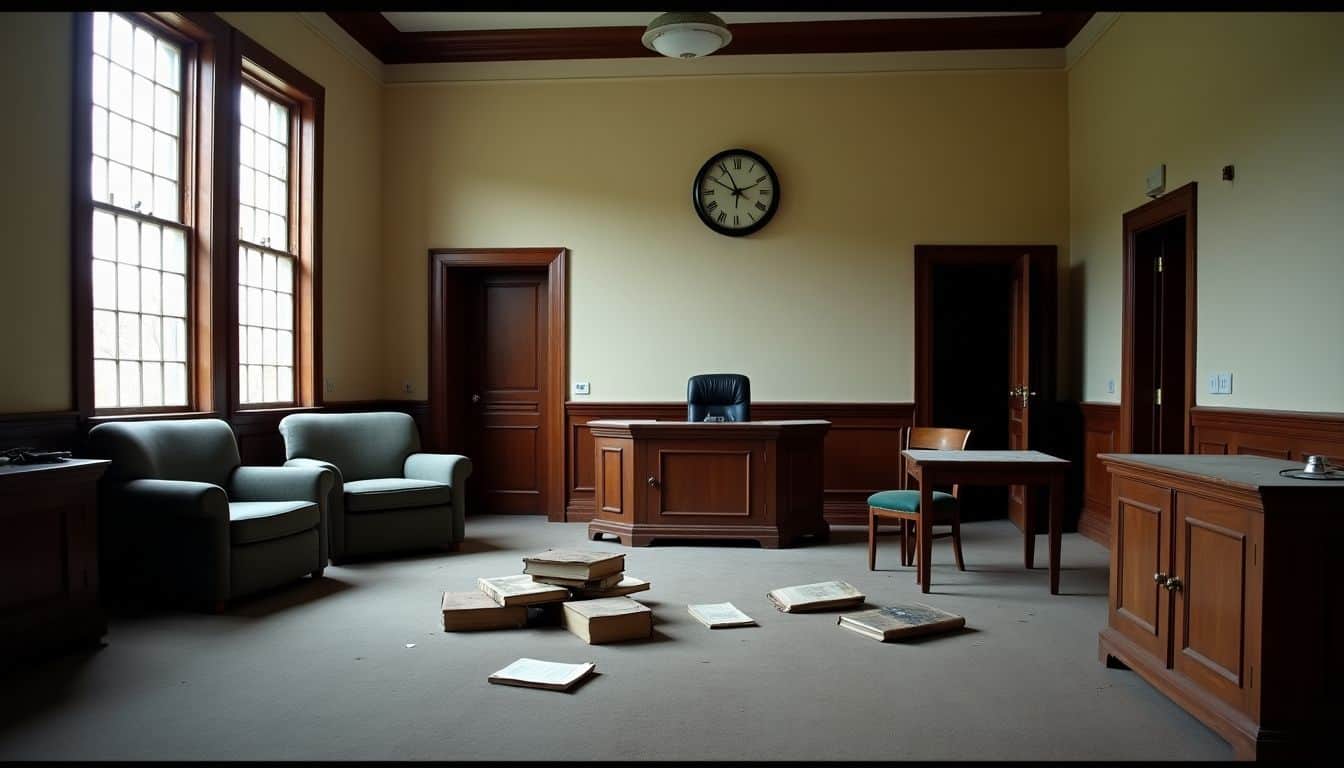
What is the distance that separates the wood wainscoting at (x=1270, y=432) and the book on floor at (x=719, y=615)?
2.51m

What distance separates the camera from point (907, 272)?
290 inches

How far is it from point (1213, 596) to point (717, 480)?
366 cm

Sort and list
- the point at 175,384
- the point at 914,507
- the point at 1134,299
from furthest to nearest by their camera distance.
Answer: the point at 1134,299 → the point at 175,384 → the point at 914,507

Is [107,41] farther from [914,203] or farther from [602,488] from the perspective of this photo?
[914,203]

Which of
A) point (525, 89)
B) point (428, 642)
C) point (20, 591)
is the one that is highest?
point (525, 89)

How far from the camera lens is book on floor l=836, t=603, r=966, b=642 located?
3.96 meters

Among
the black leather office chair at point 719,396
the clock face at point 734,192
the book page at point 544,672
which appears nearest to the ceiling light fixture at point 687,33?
the clock face at point 734,192

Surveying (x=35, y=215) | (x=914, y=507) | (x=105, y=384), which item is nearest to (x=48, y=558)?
(x=105, y=384)

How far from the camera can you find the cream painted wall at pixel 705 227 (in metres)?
7.36

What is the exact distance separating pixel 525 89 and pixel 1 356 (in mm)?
4635

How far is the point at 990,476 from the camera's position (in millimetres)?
4816

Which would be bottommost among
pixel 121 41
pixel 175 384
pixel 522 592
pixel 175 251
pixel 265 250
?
pixel 522 592

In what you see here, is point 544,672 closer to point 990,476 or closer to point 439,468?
point 990,476
